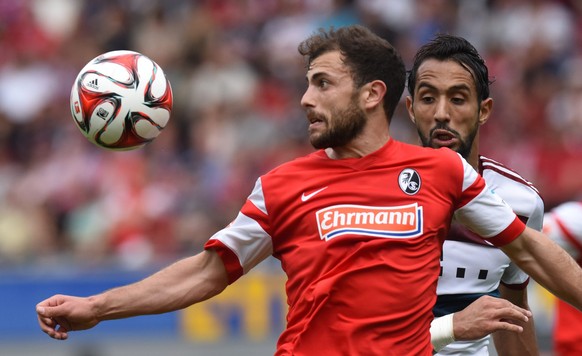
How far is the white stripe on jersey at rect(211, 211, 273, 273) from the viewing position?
17.4 feet

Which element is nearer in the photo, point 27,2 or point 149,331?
point 149,331

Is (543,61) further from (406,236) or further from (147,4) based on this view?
(406,236)

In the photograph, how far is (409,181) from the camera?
17.2 feet

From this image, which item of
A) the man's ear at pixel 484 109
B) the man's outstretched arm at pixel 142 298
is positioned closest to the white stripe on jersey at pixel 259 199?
the man's outstretched arm at pixel 142 298

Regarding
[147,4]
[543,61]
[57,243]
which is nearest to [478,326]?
[57,243]

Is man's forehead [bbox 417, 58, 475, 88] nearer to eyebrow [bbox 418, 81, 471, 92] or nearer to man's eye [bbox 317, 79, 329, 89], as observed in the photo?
eyebrow [bbox 418, 81, 471, 92]

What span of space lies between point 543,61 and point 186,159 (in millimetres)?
4436

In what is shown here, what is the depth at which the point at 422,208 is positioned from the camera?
520 centimetres

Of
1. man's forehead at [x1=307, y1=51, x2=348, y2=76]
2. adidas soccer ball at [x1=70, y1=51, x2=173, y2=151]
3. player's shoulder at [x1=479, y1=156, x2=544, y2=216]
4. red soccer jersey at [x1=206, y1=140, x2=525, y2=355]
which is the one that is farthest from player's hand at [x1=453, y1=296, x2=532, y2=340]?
adidas soccer ball at [x1=70, y1=51, x2=173, y2=151]

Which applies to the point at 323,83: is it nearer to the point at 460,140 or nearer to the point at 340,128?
the point at 340,128

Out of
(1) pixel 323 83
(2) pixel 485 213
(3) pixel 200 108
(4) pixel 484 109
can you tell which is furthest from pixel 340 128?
(3) pixel 200 108

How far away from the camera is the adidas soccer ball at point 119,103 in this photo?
20.1 ft

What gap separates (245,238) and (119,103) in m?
1.27

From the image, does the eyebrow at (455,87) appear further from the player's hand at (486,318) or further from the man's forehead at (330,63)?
the player's hand at (486,318)
